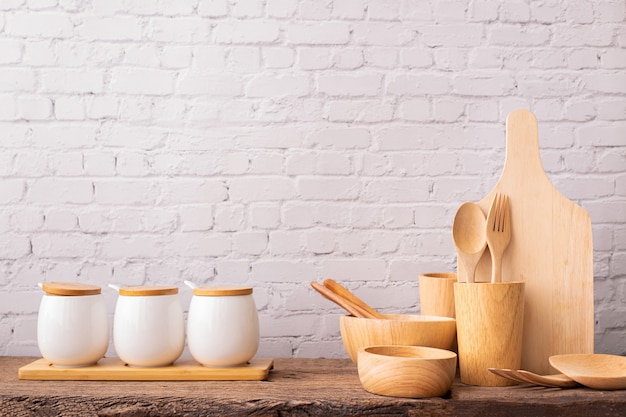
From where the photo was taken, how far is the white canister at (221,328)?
131 cm

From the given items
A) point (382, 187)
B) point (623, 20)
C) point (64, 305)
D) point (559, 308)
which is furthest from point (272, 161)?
point (623, 20)

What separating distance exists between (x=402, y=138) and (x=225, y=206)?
479 millimetres

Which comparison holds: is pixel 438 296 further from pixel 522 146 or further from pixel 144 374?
pixel 144 374

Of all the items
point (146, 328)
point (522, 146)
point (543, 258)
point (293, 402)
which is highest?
point (522, 146)

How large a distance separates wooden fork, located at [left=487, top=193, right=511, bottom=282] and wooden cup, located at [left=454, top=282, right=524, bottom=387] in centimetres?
9

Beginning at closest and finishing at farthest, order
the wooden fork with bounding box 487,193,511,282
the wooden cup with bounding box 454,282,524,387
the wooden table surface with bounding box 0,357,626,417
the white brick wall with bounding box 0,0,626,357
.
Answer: the wooden table surface with bounding box 0,357,626,417, the wooden cup with bounding box 454,282,524,387, the wooden fork with bounding box 487,193,511,282, the white brick wall with bounding box 0,0,626,357

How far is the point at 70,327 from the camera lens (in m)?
1.32

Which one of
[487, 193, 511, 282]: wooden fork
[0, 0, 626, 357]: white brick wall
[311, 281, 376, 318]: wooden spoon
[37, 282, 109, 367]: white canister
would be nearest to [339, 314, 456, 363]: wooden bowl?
[311, 281, 376, 318]: wooden spoon

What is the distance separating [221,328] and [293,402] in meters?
0.25

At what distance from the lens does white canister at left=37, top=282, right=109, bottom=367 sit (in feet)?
4.33

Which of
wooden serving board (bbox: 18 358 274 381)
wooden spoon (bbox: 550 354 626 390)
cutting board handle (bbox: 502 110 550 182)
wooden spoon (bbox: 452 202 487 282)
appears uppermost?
cutting board handle (bbox: 502 110 550 182)

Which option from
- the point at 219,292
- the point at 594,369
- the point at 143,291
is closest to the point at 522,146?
the point at 594,369

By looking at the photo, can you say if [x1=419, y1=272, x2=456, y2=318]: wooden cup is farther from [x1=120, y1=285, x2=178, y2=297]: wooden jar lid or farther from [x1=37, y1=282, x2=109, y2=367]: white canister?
[x1=37, y1=282, x2=109, y2=367]: white canister

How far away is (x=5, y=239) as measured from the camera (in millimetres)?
1644
